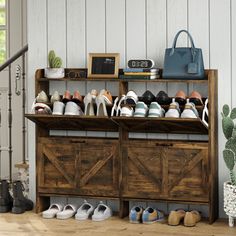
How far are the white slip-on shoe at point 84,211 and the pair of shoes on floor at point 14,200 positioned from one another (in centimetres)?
50

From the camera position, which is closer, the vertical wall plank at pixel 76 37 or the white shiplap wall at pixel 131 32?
the white shiplap wall at pixel 131 32

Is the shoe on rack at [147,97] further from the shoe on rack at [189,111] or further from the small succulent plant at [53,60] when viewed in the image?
the small succulent plant at [53,60]

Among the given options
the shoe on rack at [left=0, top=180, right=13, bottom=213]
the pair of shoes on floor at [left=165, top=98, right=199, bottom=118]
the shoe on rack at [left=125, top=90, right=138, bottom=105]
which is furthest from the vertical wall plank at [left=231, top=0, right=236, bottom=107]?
the shoe on rack at [left=0, top=180, right=13, bottom=213]

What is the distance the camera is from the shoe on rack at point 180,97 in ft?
19.1

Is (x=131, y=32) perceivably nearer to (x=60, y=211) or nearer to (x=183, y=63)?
(x=183, y=63)

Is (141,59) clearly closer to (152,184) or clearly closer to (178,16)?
(178,16)

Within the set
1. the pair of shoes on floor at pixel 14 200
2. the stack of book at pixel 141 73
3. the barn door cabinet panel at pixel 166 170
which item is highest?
the stack of book at pixel 141 73

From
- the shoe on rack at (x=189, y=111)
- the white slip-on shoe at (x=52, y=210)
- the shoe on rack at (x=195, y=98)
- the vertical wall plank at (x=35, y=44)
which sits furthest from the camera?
the vertical wall plank at (x=35, y=44)

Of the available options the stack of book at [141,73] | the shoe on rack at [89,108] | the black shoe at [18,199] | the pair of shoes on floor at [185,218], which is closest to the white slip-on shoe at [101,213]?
the pair of shoes on floor at [185,218]

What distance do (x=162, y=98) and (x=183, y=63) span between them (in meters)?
0.31

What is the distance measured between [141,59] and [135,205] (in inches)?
47.2

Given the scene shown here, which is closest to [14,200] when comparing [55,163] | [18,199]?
[18,199]

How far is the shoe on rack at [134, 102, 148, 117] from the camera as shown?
5809 mm

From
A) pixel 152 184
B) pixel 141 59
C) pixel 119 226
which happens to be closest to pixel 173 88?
pixel 141 59
